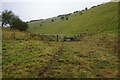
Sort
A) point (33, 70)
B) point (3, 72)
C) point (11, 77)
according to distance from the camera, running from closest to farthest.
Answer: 1. point (11, 77)
2. point (3, 72)
3. point (33, 70)

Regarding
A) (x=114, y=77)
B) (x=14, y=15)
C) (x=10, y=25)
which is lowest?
(x=114, y=77)

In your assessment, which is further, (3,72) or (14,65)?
(14,65)

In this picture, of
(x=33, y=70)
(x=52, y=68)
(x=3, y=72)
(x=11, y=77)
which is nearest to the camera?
(x=11, y=77)

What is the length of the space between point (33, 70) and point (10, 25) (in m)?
61.3

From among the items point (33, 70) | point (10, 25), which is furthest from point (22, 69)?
point (10, 25)

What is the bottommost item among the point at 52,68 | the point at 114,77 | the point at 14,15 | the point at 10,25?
the point at 114,77

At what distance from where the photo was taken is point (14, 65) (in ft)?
24.6

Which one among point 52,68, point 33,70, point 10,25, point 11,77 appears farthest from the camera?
point 10,25

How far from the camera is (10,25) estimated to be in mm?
58219

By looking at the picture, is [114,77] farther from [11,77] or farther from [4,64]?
[4,64]

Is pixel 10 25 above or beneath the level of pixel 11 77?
above

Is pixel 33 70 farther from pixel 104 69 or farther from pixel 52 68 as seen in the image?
pixel 104 69

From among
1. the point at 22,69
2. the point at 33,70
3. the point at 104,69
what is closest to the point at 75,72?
the point at 104,69

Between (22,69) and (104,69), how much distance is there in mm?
6933
